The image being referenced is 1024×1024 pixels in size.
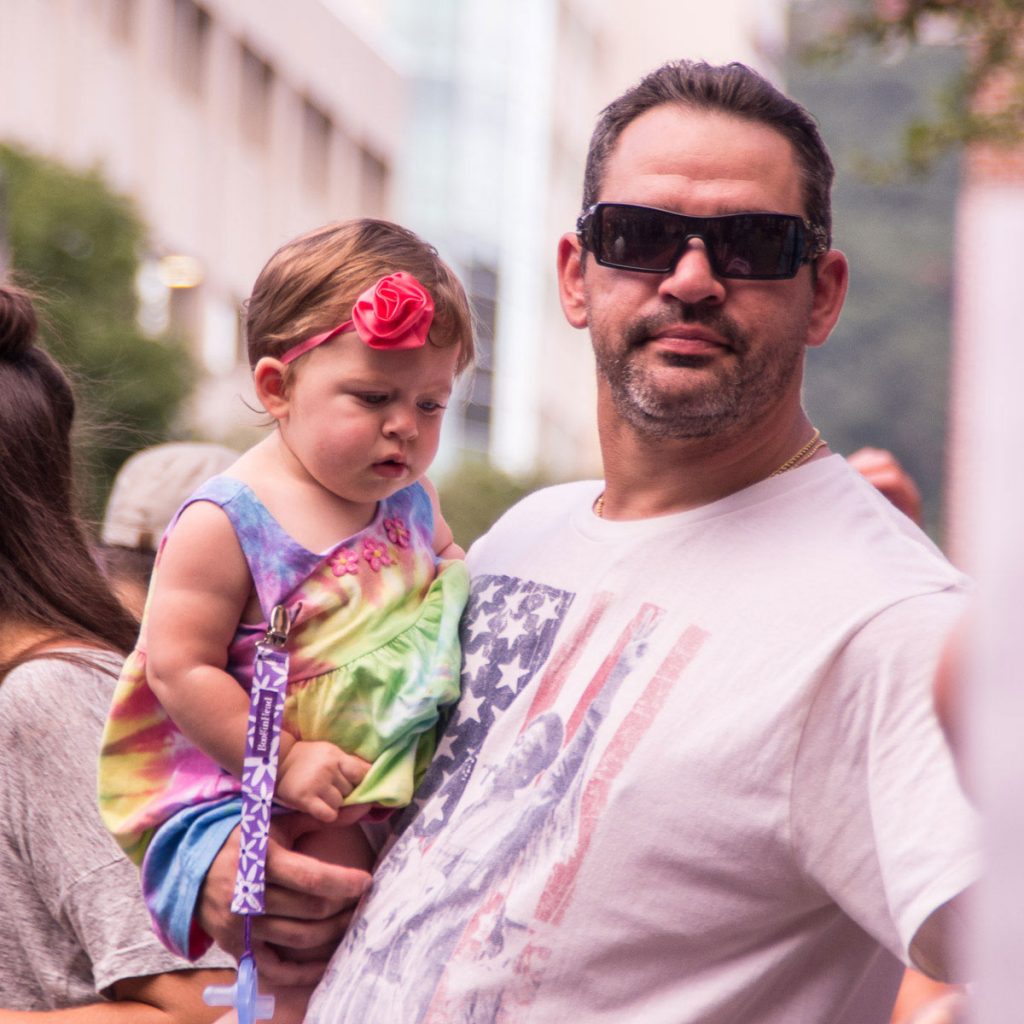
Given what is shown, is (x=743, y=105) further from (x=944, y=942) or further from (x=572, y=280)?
(x=944, y=942)

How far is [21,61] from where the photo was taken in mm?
27156

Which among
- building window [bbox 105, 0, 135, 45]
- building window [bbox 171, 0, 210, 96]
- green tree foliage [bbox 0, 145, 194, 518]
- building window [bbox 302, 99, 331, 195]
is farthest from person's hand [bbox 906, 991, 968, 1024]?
building window [bbox 302, 99, 331, 195]

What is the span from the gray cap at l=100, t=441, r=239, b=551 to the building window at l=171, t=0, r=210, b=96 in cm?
2788

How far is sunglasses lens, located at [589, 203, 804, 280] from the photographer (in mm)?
2859

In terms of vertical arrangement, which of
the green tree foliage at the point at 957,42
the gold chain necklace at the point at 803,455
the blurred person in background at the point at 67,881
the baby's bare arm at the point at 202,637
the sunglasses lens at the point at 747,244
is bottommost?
the blurred person in background at the point at 67,881

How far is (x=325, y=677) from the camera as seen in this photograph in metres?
2.98

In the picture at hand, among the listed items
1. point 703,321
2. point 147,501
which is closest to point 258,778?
point 703,321

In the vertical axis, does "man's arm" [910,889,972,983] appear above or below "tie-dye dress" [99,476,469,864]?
below

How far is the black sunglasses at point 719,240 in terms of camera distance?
286cm

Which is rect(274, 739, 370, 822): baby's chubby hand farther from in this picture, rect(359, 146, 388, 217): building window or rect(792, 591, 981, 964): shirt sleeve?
rect(359, 146, 388, 217): building window

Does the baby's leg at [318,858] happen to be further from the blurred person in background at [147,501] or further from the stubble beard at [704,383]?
the blurred person in background at [147,501]

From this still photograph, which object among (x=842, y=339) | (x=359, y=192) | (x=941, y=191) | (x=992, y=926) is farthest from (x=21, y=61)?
(x=941, y=191)

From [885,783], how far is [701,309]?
0.81m

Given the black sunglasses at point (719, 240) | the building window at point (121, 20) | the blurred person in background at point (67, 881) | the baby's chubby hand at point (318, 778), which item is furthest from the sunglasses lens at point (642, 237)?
the building window at point (121, 20)
